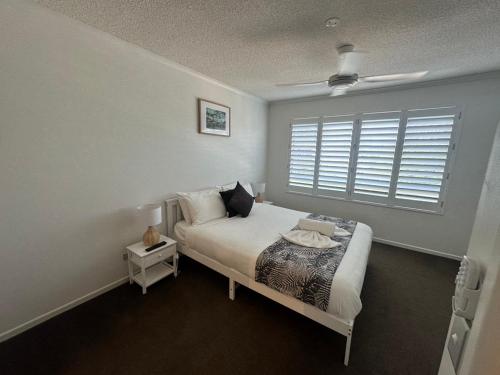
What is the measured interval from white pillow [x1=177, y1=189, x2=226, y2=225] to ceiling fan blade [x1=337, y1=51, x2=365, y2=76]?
2225 mm

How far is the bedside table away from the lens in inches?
84.4

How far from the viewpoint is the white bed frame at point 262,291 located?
59.2 inches

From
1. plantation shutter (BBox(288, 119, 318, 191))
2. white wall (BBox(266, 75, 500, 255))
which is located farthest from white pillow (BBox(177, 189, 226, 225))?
white wall (BBox(266, 75, 500, 255))

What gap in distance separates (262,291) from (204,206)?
1360 millimetres

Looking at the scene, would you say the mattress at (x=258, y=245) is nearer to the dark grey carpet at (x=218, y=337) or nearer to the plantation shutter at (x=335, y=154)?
the dark grey carpet at (x=218, y=337)

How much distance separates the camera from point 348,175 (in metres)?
3.76

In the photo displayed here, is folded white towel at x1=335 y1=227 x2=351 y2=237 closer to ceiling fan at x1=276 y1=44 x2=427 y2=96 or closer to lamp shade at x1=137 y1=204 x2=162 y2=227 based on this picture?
ceiling fan at x1=276 y1=44 x2=427 y2=96

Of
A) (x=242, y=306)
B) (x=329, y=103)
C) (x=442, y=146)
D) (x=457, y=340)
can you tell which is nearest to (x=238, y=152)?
(x=329, y=103)

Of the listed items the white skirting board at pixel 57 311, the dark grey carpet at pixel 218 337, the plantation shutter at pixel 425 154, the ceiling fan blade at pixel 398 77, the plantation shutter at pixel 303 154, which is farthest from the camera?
the plantation shutter at pixel 303 154

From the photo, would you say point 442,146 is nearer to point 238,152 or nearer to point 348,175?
point 348,175

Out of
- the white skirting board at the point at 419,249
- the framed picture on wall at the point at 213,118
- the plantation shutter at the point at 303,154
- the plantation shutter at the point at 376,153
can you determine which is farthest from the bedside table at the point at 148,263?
the white skirting board at the point at 419,249

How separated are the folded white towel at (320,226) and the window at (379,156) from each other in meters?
1.75

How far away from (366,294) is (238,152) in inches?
114

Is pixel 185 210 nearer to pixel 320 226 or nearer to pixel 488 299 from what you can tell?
pixel 320 226
